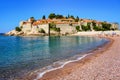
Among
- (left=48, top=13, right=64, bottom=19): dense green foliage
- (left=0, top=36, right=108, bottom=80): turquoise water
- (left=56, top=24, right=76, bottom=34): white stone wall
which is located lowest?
(left=0, top=36, right=108, bottom=80): turquoise water

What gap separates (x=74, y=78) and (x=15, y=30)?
128195mm

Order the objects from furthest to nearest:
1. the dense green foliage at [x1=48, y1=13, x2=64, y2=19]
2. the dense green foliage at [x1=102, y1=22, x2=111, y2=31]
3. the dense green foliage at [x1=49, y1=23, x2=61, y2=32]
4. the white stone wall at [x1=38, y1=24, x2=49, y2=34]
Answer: the dense green foliage at [x1=48, y1=13, x2=64, y2=19], the dense green foliage at [x1=102, y1=22, x2=111, y2=31], the dense green foliage at [x1=49, y1=23, x2=61, y2=32], the white stone wall at [x1=38, y1=24, x2=49, y2=34]

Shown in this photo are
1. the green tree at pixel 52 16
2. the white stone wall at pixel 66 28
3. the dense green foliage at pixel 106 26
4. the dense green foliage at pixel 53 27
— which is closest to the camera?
the dense green foliage at pixel 53 27

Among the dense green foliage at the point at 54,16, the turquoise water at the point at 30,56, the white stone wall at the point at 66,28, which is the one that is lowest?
the turquoise water at the point at 30,56

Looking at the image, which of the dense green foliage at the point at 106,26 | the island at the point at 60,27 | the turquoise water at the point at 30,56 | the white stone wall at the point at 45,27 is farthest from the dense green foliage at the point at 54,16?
the turquoise water at the point at 30,56

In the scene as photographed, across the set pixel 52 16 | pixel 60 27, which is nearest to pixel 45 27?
pixel 60 27

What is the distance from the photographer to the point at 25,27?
420 ft

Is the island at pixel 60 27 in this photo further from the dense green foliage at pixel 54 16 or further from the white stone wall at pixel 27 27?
the dense green foliage at pixel 54 16

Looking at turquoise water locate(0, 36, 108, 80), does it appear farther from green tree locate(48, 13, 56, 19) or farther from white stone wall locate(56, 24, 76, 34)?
green tree locate(48, 13, 56, 19)

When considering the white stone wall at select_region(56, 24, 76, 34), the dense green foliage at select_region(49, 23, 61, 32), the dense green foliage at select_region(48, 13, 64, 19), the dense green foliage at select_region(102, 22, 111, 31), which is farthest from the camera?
the dense green foliage at select_region(48, 13, 64, 19)

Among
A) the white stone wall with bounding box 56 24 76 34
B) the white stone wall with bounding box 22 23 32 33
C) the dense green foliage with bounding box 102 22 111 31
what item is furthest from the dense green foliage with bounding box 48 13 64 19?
the dense green foliage with bounding box 102 22 111 31

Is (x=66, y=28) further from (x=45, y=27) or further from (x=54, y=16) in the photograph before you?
(x=54, y=16)

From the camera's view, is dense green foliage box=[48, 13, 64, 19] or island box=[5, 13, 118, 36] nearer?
island box=[5, 13, 118, 36]

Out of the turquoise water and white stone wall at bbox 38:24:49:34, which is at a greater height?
white stone wall at bbox 38:24:49:34
